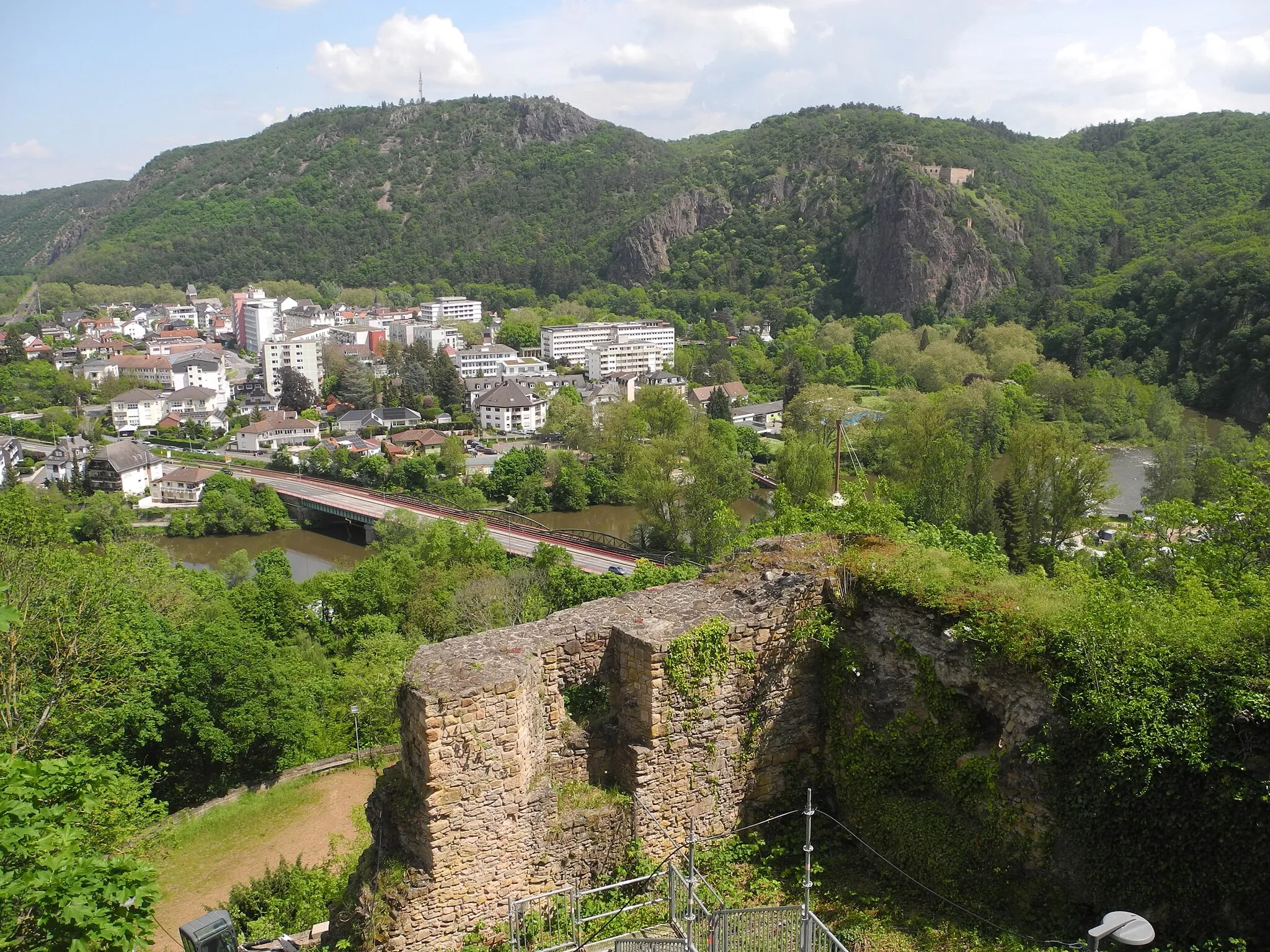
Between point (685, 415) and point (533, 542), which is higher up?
point (685, 415)

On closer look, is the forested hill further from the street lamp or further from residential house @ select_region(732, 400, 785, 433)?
the street lamp

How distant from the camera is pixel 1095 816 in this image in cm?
792

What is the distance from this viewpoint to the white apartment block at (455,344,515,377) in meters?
111

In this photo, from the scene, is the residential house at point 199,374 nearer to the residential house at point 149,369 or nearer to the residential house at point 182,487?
the residential house at point 149,369

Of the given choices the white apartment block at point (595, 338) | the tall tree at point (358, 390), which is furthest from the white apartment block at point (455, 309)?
the tall tree at point (358, 390)

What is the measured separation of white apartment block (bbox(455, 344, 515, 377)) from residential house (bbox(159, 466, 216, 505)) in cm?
4719

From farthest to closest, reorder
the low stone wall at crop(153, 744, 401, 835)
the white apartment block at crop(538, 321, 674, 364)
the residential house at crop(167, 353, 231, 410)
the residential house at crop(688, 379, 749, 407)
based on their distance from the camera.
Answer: the white apartment block at crop(538, 321, 674, 364), the residential house at crop(167, 353, 231, 410), the residential house at crop(688, 379, 749, 407), the low stone wall at crop(153, 744, 401, 835)

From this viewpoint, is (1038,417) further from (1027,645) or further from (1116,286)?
(1027,645)

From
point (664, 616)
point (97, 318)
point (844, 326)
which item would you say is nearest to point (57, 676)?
point (664, 616)

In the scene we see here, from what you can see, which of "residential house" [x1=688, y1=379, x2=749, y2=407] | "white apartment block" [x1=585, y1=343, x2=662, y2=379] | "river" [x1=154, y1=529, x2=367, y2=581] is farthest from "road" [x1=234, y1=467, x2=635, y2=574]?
"white apartment block" [x1=585, y1=343, x2=662, y2=379]

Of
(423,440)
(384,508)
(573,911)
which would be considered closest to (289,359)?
(423,440)

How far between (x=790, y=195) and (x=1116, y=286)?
7781 centimetres

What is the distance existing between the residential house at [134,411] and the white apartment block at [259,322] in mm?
47833

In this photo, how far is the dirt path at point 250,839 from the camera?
1526 centimetres
